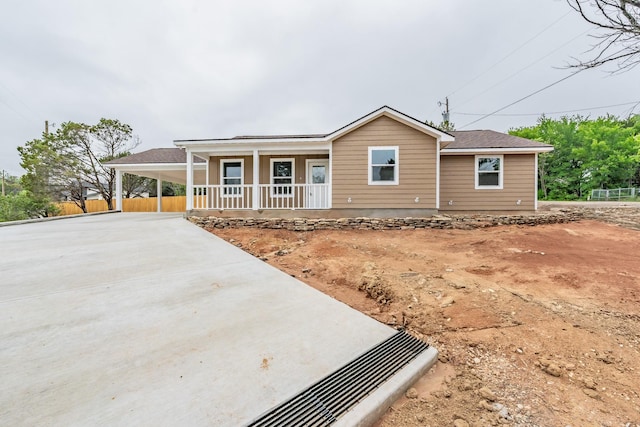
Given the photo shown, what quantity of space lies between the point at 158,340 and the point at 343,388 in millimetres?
1599

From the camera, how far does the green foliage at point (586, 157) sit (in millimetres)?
23141

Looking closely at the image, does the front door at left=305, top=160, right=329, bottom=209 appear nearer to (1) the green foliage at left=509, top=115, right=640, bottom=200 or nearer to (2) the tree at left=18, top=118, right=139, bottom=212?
(2) the tree at left=18, top=118, right=139, bottom=212

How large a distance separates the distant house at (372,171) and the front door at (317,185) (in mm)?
41


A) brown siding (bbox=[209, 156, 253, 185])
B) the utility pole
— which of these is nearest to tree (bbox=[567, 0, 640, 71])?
brown siding (bbox=[209, 156, 253, 185])

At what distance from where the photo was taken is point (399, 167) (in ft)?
30.5

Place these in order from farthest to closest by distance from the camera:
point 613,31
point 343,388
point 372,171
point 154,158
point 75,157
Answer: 1. point 75,157
2. point 154,158
3. point 372,171
4. point 613,31
5. point 343,388

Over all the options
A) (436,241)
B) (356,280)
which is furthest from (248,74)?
(356,280)

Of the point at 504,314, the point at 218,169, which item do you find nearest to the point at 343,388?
the point at 504,314

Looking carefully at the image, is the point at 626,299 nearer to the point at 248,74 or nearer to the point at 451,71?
the point at 248,74

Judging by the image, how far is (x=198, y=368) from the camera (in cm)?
189

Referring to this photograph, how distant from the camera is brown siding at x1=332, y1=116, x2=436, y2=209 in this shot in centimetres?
920

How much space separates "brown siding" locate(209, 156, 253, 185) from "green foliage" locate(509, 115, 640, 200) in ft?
93.9

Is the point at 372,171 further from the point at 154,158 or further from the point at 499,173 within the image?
the point at 154,158

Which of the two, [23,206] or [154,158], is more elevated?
[154,158]
